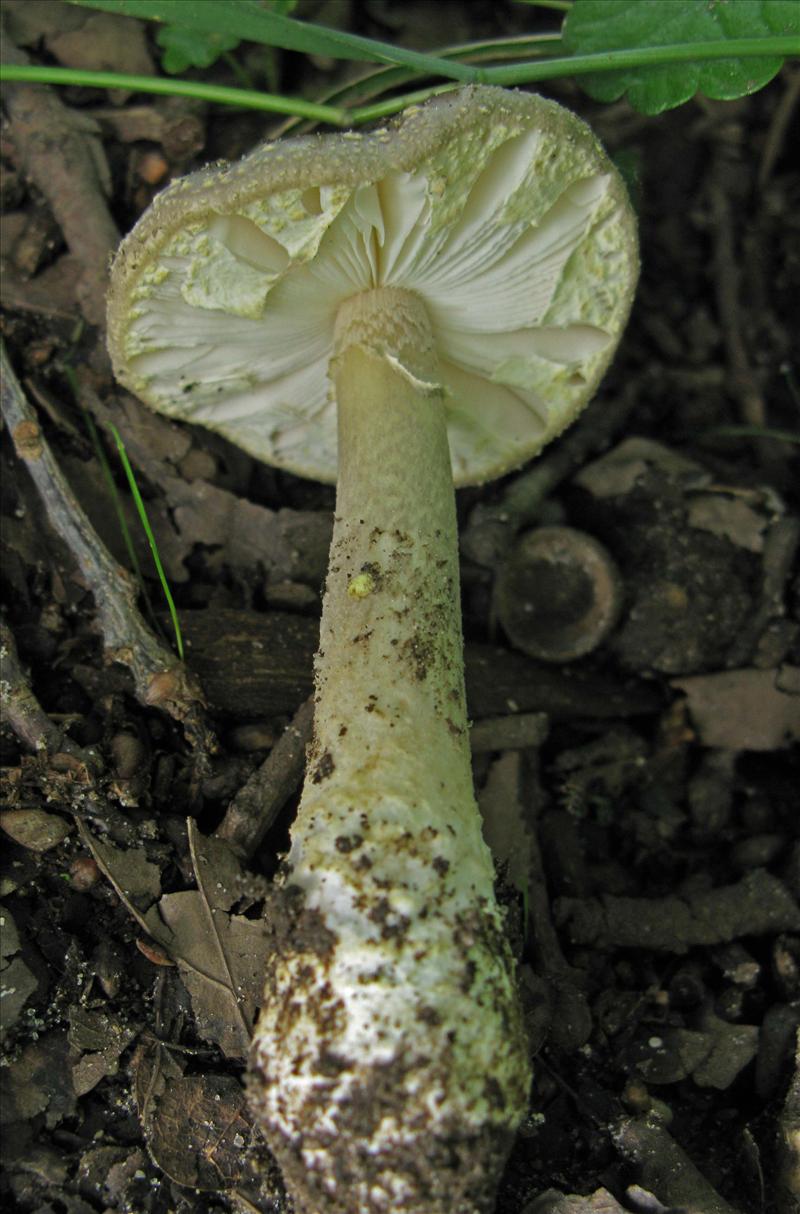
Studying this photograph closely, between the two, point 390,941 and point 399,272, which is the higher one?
point 399,272

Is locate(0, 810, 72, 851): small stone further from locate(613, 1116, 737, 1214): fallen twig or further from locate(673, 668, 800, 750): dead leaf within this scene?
locate(673, 668, 800, 750): dead leaf

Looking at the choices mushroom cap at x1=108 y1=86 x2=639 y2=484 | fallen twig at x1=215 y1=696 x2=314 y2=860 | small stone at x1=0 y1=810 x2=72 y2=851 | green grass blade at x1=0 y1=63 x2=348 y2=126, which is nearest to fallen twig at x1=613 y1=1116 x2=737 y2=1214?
fallen twig at x1=215 y1=696 x2=314 y2=860

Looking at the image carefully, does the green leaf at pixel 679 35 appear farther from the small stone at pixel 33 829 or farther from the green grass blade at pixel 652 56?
the small stone at pixel 33 829

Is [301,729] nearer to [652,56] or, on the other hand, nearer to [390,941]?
[390,941]

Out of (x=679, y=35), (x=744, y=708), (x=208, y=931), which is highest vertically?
(x=679, y=35)

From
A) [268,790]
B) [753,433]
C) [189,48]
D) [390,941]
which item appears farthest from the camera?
[753,433]

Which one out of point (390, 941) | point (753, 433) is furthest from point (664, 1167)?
point (753, 433)

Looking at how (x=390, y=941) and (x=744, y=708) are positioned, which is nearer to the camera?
(x=390, y=941)

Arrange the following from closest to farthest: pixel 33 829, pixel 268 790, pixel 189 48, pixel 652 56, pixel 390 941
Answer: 1. pixel 390 941
2. pixel 33 829
3. pixel 268 790
4. pixel 652 56
5. pixel 189 48

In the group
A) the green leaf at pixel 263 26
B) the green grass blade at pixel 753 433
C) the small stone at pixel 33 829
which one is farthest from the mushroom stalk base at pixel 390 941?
the green grass blade at pixel 753 433
